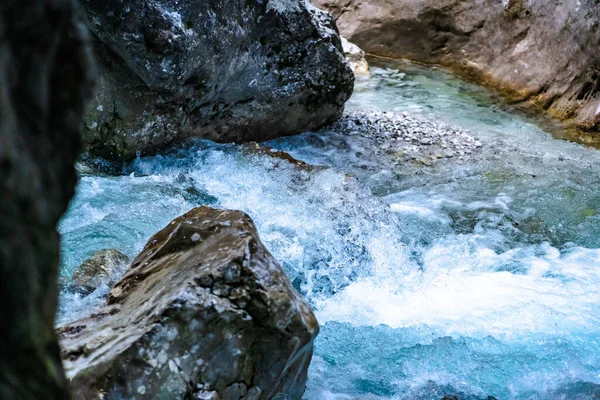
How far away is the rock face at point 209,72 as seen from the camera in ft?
14.8

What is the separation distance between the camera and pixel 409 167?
5.46 metres

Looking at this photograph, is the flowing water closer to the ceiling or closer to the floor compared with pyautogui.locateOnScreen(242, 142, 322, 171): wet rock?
closer to the floor

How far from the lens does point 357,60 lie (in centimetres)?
786

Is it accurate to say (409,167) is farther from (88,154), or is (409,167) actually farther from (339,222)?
(88,154)

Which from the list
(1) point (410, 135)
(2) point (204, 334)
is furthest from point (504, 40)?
(2) point (204, 334)

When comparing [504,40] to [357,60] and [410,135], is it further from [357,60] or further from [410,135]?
[410,135]

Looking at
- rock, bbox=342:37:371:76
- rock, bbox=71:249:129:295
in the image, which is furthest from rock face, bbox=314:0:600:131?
rock, bbox=71:249:129:295

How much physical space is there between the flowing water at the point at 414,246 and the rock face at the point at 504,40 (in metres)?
0.93

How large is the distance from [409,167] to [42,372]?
4.67m

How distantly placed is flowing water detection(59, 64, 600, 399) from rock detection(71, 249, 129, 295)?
116 millimetres

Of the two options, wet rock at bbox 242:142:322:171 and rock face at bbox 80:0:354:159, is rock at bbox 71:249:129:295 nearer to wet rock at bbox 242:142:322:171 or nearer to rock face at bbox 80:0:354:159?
rock face at bbox 80:0:354:159

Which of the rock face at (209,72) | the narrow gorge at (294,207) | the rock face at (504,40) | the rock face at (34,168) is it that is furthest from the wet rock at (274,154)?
the rock face at (34,168)

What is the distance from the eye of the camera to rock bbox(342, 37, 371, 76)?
7.81 m

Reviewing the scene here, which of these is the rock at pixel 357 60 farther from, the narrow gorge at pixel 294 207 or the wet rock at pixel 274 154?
the wet rock at pixel 274 154
